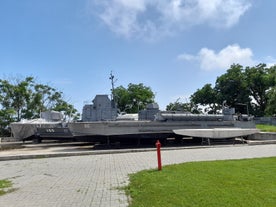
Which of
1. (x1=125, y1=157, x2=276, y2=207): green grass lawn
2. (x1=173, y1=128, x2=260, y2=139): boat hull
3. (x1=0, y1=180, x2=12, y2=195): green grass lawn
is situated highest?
(x1=173, y1=128, x2=260, y2=139): boat hull

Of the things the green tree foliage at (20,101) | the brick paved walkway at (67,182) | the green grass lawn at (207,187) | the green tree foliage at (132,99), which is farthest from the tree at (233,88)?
the green grass lawn at (207,187)

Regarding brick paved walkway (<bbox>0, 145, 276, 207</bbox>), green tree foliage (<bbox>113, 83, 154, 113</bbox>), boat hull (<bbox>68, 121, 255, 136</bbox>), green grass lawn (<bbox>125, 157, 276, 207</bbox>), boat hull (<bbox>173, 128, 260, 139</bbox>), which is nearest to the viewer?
green grass lawn (<bbox>125, 157, 276, 207</bbox>)

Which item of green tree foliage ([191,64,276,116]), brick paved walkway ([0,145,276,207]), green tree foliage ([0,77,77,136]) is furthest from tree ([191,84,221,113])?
brick paved walkway ([0,145,276,207])

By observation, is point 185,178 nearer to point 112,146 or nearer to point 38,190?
point 38,190

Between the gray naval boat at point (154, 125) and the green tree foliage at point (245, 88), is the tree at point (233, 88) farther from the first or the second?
the gray naval boat at point (154, 125)

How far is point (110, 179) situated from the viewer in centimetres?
885

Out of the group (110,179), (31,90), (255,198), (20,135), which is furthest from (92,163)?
(31,90)

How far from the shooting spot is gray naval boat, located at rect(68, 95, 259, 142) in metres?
21.7

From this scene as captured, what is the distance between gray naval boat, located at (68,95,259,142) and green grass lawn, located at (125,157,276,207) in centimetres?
1253

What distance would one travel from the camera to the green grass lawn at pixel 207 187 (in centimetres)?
561

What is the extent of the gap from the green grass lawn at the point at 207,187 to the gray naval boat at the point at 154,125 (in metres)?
12.5

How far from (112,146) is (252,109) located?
4217cm

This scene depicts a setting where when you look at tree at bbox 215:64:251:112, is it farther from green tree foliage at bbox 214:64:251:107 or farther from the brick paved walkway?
the brick paved walkway

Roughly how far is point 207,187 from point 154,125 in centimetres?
1597
